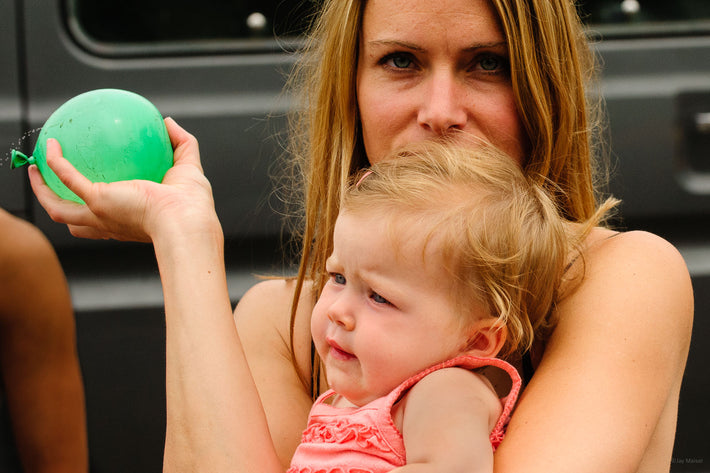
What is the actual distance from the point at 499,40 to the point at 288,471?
888 mm

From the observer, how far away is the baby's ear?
1.57 metres

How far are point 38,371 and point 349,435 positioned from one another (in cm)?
101

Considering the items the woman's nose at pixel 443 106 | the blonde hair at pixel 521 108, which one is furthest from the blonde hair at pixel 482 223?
the blonde hair at pixel 521 108

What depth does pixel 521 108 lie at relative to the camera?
6.07ft

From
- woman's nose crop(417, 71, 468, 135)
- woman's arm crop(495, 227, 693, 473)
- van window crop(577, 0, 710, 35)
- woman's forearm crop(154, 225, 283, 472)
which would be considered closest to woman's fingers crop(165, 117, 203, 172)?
woman's forearm crop(154, 225, 283, 472)

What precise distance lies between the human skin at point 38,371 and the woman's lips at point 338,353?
0.93m

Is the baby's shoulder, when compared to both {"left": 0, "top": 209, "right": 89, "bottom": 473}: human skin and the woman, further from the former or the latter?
{"left": 0, "top": 209, "right": 89, "bottom": 473}: human skin

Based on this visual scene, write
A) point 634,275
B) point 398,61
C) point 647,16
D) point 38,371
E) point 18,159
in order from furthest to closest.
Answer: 1. point 647,16
2. point 38,371
3. point 398,61
4. point 18,159
5. point 634,275

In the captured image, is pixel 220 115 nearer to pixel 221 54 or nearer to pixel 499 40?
pixel 221 54

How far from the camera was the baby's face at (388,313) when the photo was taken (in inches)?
60.7

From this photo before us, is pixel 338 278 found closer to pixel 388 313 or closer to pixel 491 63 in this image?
pixel 388 313

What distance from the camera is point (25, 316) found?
2.26 m

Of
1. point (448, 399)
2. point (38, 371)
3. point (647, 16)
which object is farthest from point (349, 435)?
point (647, 16)

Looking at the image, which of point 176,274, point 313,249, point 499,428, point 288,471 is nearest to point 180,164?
point 176,274
